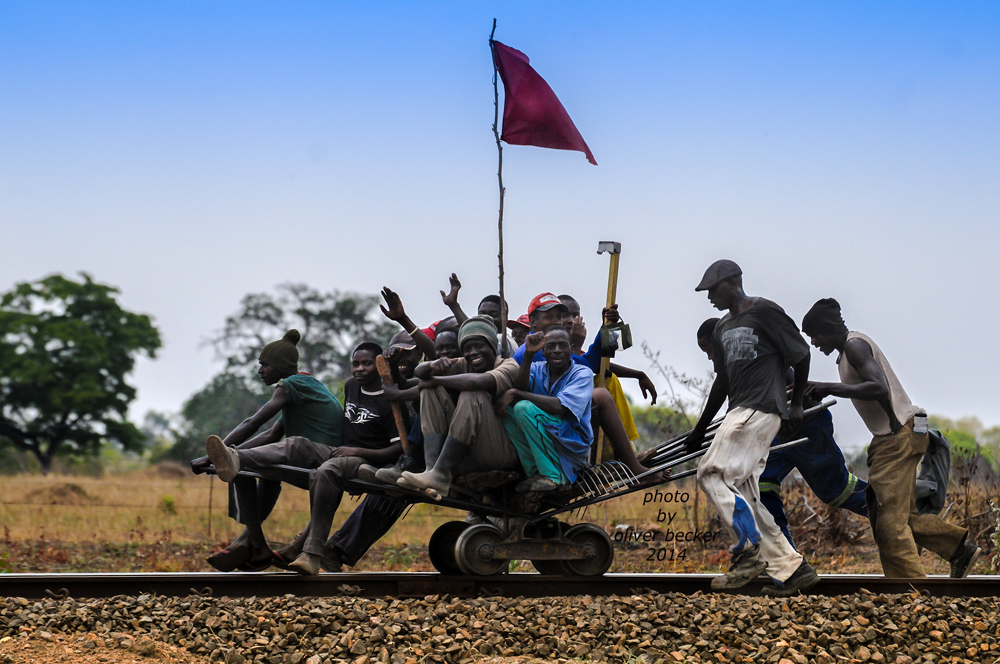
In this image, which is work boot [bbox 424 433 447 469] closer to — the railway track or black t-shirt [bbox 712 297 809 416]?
the railway track

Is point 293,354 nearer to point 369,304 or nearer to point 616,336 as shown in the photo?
point 616,336

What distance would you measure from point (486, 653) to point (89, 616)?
87.3 inches

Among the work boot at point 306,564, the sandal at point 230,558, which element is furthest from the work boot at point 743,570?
the sandal at point 230,558

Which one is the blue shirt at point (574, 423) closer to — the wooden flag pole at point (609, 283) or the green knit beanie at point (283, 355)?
the wooden flag pole at point (609, 283)

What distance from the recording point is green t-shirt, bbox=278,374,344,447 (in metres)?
7.33

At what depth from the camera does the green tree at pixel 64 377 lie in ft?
134

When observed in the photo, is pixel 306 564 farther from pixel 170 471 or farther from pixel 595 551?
pixel 170 471

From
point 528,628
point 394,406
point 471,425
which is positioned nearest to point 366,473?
point 394,406

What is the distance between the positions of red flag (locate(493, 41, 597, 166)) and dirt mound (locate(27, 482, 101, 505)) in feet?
48.5

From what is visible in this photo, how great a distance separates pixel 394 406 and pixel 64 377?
38.0 metres

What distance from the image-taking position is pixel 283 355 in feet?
24.4

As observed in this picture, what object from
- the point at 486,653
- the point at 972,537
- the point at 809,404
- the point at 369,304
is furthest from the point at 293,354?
the point at 369,304

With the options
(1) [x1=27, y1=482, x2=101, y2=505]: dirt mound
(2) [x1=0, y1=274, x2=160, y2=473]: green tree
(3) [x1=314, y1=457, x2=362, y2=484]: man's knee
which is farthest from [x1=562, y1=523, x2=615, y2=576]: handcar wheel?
(2) [x1=0, y1=274, x2=160, y2=473]: green tree

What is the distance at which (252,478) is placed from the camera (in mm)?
7531
